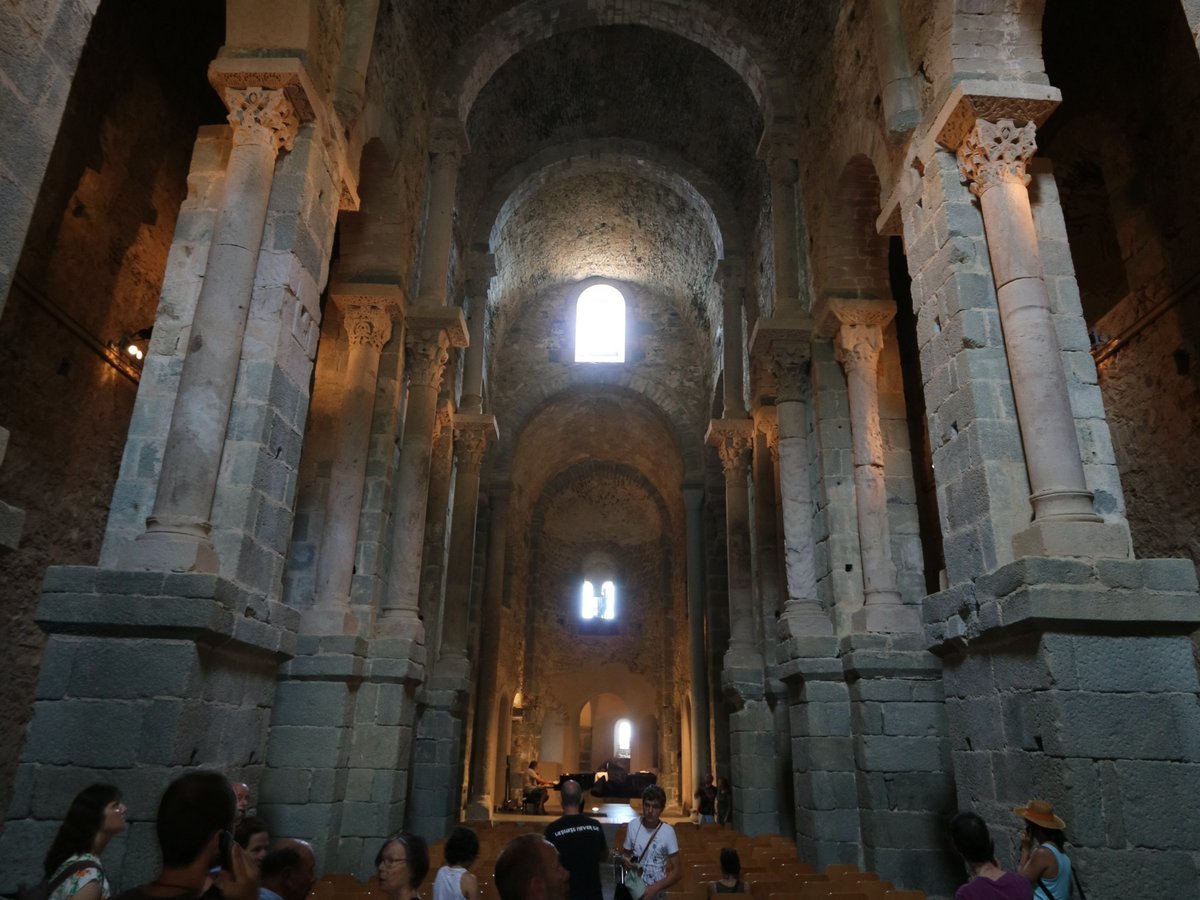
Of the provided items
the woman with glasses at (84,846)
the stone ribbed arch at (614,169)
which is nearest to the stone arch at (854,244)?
the stone ribbed arch at (614,169)

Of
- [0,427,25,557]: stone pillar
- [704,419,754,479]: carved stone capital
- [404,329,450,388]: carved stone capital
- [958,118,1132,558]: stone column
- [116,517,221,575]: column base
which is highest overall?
[704,419,754,479]: carved stone capital

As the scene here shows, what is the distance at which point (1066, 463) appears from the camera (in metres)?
5.14

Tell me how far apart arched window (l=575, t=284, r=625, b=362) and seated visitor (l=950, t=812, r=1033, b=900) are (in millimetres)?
17443

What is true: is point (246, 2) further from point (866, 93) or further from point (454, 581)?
point (454, 581)

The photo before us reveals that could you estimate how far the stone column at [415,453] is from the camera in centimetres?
945

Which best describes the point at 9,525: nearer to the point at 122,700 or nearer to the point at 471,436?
the point at 122,700

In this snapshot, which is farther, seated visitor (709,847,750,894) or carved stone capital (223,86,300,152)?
carved stone capital (223,86,300,152)

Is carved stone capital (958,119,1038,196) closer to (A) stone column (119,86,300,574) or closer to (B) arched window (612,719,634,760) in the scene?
(A) stone column (119,86,300,574)

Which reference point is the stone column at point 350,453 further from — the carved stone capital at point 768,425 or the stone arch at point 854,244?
the carved stone capital at point 768,425

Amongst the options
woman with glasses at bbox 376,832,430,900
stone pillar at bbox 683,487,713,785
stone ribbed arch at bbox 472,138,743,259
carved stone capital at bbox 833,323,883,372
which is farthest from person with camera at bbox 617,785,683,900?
stone pillar at bbox 683,487,713,785

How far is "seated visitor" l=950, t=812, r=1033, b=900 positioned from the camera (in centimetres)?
303

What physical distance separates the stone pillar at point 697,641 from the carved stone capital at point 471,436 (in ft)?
20.4

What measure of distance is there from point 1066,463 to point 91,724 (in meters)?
5.83

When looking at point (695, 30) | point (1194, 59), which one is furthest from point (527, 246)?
point (1194, 59)
